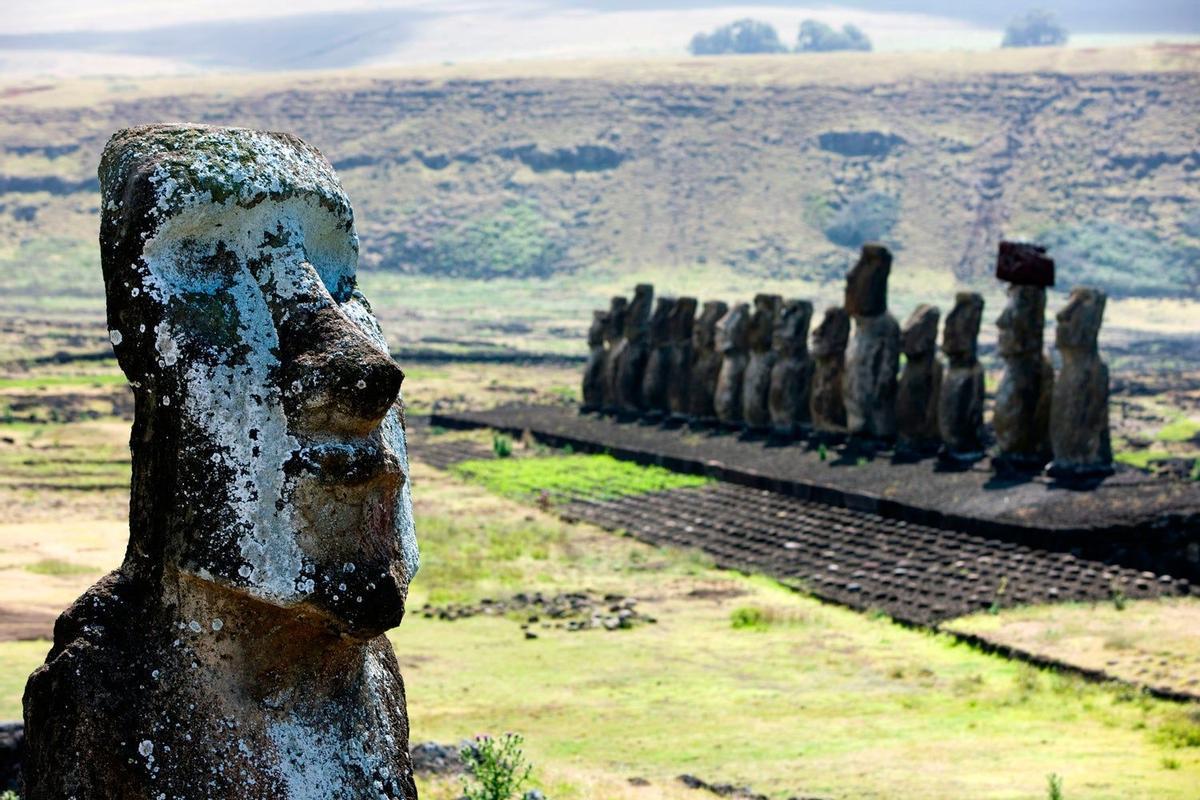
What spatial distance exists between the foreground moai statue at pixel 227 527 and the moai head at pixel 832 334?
54.2 ft

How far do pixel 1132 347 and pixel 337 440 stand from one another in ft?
159

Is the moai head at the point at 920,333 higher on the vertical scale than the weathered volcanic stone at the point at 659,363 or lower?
higher

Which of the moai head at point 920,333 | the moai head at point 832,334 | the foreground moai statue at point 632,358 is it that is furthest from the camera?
the foreground moai statue at point 632,358

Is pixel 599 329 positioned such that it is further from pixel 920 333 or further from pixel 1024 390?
pixel 1024 390

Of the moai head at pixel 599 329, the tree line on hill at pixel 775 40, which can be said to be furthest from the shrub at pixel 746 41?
the moai head at pixel 599 329

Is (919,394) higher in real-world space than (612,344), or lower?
higher

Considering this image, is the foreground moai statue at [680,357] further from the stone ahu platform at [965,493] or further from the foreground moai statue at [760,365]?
the foreground moai statue at [760,365]

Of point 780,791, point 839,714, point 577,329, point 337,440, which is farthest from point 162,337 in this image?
point 577,329

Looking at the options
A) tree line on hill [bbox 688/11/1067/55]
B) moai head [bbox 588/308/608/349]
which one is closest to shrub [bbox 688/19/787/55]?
tree line on hill [bbox 688/11/1067/55]

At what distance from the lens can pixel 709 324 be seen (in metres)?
23.3

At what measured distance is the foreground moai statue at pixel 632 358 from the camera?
80.8ft

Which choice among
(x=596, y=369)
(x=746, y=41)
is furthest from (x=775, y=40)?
(x=596, y=369)

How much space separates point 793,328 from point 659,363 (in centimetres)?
319

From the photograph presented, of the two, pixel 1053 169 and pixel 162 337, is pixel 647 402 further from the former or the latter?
pixel 1053 169
